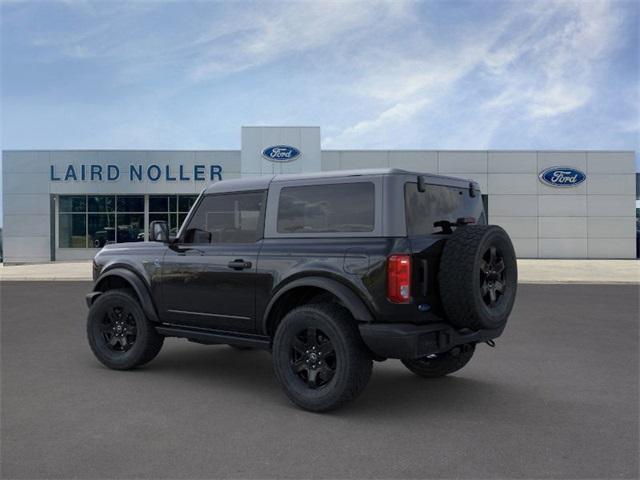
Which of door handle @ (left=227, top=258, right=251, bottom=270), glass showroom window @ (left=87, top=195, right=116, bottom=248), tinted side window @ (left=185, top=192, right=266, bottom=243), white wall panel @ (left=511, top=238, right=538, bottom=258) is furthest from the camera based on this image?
glass showroom window @ (left=87, top=195, right=116, bottom=248)

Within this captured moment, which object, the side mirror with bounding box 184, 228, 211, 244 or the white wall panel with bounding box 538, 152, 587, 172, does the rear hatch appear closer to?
the side mirror with bounding box 184, 228, 211, 244

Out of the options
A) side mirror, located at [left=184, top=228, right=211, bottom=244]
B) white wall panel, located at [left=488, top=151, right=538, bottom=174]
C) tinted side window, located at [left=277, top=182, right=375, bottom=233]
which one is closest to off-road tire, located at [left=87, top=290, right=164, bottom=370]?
side mirror, located at [left=184, top=228, right=211, bottom=244]

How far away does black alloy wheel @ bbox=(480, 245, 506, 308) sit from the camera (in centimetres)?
504

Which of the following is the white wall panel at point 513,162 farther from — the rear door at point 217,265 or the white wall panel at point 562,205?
the rear door at point 217,265

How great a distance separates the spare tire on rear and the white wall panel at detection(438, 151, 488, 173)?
A: 25483 mm

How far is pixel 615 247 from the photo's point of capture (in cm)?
3048

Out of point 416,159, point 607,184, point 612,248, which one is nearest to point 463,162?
point 416,159

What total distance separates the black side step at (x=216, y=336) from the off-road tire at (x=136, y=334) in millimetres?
178

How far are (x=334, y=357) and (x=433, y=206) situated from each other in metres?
1.56

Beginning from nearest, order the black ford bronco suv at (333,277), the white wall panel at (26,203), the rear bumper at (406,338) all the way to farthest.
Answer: the rear bumper at (406,338), the black ford bronco suv at (333,277), the white wall panel at (26,203)

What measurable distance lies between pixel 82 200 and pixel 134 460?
29543 millimetres

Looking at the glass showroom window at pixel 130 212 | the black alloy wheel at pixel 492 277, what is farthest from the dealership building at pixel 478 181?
the black alloy wheel at pixel 492 277

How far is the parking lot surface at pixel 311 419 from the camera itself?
3805 millimetres

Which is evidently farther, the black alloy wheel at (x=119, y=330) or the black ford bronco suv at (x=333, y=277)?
the black alloy wheel at (x=119, y=330)
